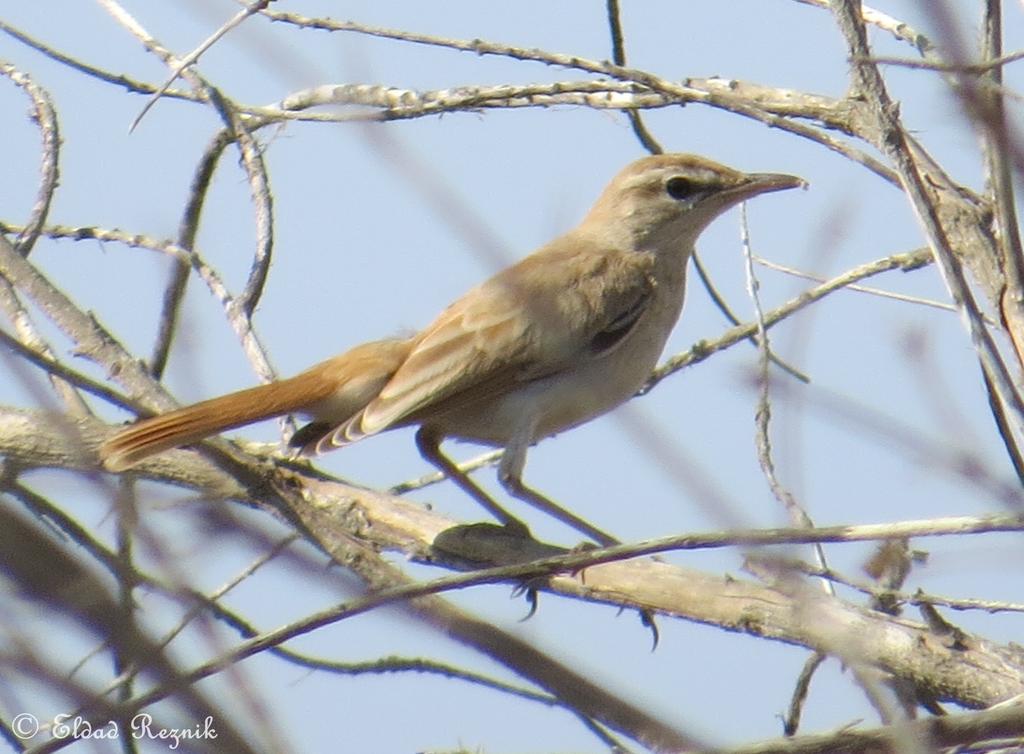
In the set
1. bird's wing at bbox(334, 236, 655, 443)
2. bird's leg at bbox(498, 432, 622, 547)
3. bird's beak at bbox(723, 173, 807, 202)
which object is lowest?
bird's leg at bbox(498, 432, 622, 547)

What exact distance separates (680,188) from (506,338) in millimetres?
1279

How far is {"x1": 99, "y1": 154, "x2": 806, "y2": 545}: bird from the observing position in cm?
480

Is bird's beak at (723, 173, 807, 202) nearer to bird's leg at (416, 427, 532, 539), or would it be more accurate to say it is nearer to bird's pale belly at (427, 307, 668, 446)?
bird's pale belly at (427, 307, 668, 446)

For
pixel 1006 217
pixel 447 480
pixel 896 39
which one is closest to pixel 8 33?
pixel 447 480

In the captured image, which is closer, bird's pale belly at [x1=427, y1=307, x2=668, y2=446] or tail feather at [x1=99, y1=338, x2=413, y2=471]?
tail feather at [x1=99, y1=338, x2=413, y2=471]

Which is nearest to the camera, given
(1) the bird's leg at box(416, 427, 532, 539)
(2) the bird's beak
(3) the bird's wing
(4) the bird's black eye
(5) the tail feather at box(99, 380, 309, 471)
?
(5) the tail feather at box(99, 380, 309, 471)

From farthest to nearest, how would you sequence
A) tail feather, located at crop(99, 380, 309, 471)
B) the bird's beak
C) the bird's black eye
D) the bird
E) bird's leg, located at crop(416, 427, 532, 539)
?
1. the bird's black eye
2. the bird's beak
3. bird's leg, located at crop(416, 427, 532, 539)
4. the bird
5. tail feather, located at crop(99, 380, 309, 471)

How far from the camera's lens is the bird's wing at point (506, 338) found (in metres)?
4.96

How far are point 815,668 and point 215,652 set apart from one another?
9.43 ft

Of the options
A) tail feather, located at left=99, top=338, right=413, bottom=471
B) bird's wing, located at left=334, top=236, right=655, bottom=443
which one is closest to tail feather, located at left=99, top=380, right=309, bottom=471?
tail feather, located at left=99, top=338, right=413, bottom=471

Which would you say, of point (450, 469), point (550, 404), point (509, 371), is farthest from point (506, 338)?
point (450, 469)

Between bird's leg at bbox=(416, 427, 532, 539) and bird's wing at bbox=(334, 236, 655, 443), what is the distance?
1.30 ft

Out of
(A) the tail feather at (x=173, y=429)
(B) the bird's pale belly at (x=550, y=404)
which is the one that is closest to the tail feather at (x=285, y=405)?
(A) the tail feather at (x=173, y=429)

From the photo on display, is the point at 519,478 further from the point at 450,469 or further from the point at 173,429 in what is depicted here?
the point at 173,429
